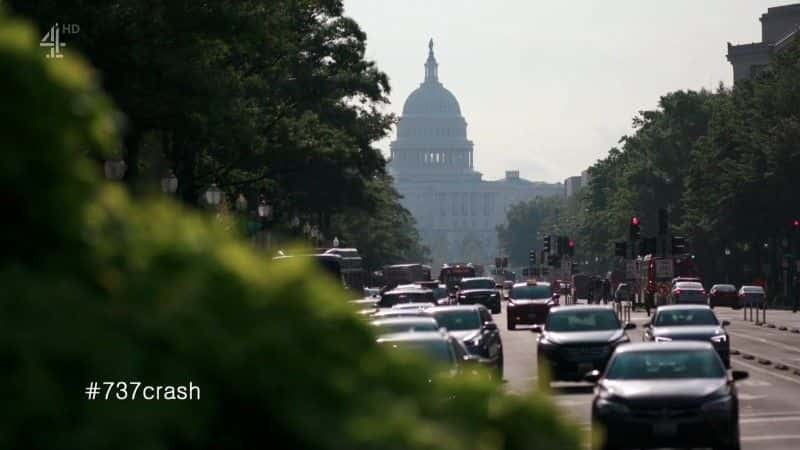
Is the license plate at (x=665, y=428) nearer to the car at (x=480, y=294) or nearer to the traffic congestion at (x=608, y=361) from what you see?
the traffic congestion at (x=608, y=361)

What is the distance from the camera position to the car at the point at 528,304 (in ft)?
231

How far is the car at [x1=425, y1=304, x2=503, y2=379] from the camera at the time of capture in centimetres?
3566

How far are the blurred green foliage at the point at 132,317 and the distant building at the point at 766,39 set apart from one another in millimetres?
180748

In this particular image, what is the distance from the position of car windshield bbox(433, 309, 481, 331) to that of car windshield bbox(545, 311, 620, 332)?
1459 millimetres

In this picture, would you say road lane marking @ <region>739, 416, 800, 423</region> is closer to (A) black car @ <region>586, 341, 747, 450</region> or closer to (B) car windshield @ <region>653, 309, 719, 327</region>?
(A) black car @ <region>586, 341, 747, 450</region>

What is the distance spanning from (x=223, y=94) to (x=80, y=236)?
Result: 40471mm

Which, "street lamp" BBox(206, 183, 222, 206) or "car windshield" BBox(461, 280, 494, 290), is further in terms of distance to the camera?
"car windshield" BBox(461, 280, 494, 290)

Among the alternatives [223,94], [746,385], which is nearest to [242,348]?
[746,385]

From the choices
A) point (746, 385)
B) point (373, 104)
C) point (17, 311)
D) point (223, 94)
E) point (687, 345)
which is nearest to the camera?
point (17, 311)

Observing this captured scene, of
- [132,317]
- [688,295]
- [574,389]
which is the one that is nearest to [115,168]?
[574,389]

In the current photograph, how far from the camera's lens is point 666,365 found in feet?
73.7

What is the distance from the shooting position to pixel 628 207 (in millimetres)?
165250

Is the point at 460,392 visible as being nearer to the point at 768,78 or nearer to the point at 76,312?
the point at 76,312

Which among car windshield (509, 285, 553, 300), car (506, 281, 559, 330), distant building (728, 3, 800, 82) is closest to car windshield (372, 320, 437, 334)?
car (506, 281, 559, 330)
